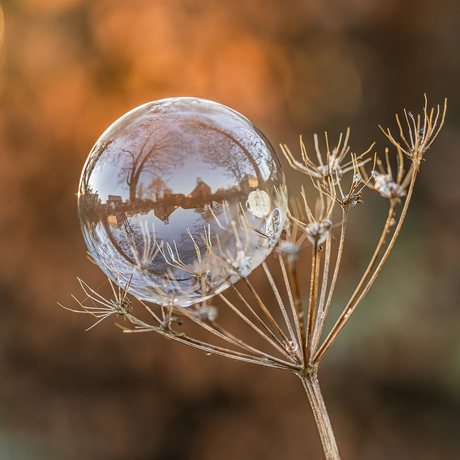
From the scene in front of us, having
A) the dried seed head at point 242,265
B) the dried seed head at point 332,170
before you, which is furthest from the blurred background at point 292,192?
the dried seed head at point 242,265

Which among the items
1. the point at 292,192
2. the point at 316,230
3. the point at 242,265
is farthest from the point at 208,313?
the point at 292,192

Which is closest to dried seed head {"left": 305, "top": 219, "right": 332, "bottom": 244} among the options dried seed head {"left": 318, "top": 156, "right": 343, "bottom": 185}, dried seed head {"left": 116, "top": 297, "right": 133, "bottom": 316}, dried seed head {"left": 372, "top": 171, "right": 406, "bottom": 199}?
dried seed head {"left": 372, "top": 171, "right": 406, "bottom": 199}

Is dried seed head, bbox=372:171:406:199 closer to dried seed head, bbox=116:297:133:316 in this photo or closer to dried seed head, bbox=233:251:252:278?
dried seed head, bbox=233:251:252:278

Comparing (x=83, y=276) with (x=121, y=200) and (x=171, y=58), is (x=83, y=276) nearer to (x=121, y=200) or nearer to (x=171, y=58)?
(x=171, y=58)

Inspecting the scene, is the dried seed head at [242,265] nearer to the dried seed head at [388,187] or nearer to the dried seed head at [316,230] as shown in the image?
the dried seed head at [316,230]

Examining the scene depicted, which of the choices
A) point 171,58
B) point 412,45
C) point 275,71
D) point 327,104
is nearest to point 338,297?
point 327,104
